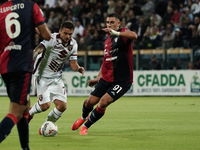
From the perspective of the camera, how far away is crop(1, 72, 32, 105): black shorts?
481cm

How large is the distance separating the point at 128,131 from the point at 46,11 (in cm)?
1681

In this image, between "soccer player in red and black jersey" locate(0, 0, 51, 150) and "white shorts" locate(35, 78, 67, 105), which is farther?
"white shorts" locate(35, 78, 67, 105)

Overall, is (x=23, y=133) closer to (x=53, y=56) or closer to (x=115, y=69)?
(x=53, y=56)

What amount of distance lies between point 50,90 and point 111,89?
1.17 m

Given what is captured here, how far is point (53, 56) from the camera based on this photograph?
7.75 m

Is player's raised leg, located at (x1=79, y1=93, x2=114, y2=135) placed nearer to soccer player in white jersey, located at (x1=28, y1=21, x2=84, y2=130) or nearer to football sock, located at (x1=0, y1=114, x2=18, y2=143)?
soccer player in white jersey, located at (x1=28, y1=21, x2=84, y2=130)

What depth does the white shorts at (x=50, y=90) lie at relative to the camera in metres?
7.69

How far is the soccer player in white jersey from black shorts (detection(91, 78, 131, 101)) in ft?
1.75

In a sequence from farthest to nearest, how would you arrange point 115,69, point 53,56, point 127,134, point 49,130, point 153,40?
point 153,40
point 115,69
point 53,56
point 127,134
point 49,130

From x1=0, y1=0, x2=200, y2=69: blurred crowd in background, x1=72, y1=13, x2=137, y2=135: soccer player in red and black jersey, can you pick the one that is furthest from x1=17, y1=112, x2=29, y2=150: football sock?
x1=0, y1=0, x2=200, y2=69: blurred crowd in background

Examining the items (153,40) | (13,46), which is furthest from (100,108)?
(153,40)

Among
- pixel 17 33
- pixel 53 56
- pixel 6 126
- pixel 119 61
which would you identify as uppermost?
pixel 17 33

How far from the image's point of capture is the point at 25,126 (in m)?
5.04

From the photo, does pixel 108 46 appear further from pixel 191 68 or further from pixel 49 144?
pixel 191 68
